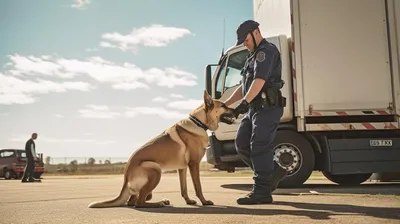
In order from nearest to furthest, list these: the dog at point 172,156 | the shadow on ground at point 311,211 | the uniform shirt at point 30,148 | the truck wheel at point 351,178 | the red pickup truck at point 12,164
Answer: the shadow on ground at point 311,211, the dog at point 172,156, the truck wheel at point 351,178, the uniform shirt at point 30,148, the red pickup truck at point 12,164

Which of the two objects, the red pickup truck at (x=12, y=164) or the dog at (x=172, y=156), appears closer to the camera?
the dog at (x=172, y=156)

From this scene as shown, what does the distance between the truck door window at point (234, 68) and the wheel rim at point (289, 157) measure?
1485 millimetres

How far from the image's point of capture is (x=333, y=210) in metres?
3.88

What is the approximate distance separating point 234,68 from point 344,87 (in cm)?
203

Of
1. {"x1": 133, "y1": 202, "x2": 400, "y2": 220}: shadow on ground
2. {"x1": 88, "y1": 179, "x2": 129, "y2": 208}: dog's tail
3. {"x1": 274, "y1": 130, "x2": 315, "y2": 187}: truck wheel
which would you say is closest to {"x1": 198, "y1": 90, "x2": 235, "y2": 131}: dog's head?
{"x1": 133, "y1": 202, "x2": 400, "y2": 220}: shadow on ground

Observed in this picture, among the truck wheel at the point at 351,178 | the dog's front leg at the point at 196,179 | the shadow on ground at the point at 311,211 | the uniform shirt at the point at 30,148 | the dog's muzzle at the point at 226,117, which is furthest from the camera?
the uniform shirt at the point at 30,148

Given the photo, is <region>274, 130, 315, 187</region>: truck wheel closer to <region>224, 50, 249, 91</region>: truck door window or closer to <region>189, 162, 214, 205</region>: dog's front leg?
<region>224, 50, 249, 91</region>: truck door window

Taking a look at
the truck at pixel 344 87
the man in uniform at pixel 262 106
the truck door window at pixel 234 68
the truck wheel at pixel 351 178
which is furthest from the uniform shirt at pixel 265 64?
the truck wheel at pixel 351 178

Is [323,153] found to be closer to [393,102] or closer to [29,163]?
[393,102]

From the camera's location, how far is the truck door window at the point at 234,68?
25.2 feet

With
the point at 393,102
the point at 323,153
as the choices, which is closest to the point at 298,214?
the point at 323,153

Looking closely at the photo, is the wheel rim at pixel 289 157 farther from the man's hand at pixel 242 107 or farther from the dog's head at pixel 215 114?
the man's hand at pixel 242 107

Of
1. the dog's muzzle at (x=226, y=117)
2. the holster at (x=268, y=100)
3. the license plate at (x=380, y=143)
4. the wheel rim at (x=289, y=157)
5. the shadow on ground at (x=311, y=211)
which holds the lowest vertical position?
the shadow on ground at (x=311, y=211)

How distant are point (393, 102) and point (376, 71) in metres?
0.59
